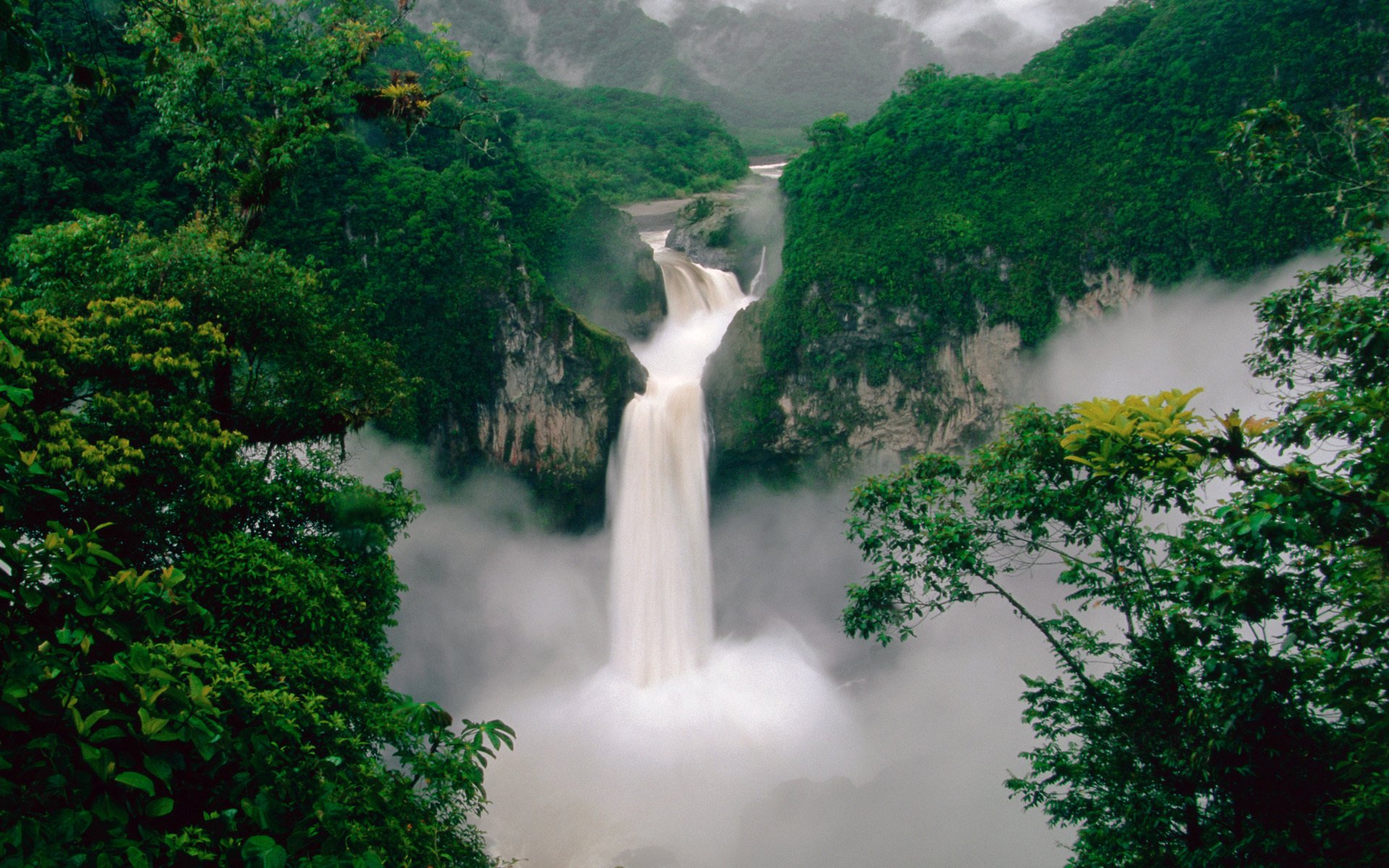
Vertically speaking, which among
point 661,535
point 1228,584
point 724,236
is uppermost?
point 724,236

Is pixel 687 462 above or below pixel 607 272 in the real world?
below

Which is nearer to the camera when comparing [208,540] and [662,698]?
[208,540]

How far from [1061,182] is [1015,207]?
4.51 ft

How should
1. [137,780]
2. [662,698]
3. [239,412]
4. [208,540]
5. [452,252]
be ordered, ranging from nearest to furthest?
[137,780] → [208,540] → [239,412] → [662,698] → [452,252]

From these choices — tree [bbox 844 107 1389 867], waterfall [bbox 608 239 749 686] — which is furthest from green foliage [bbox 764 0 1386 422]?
tree [bbox 844 107 1389 867]

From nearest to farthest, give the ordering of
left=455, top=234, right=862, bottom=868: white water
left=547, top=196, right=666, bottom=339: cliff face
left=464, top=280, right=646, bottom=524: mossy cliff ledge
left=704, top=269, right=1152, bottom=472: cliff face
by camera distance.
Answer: left=455, top=234, right=862, bottom=868: white water
left=464, top=280, right=646, bottom=524: mossy cliff ledge
left=704, top=269, right=1152, bottom=472: cliff face
left=547, top=196, right=666, bottom=339: cliff face

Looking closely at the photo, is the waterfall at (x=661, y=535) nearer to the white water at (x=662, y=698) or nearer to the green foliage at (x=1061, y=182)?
the white water at (x=662, y=698)

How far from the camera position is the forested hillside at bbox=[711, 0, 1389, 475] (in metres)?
21.1

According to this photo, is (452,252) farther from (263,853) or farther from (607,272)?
(263,853)

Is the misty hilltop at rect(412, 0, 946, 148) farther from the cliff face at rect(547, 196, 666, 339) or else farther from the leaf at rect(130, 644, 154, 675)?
the leaf at rect(130, 644, 154, 675)

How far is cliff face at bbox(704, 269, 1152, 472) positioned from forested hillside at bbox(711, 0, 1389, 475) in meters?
0.06

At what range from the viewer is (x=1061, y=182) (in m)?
23.0

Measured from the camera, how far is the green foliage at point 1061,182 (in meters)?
20.8

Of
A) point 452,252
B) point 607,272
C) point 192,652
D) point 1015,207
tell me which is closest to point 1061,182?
point 1015,207
